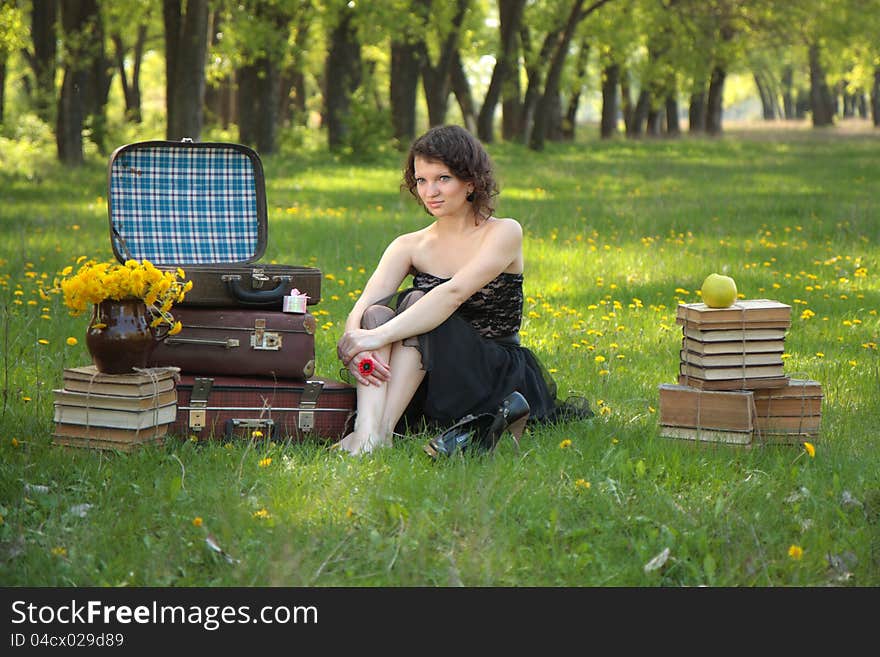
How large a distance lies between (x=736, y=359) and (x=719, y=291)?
0.28 m

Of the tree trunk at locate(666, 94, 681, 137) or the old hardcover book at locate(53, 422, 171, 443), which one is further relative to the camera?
the tree trunk at locate(666, 94, 681, 137)

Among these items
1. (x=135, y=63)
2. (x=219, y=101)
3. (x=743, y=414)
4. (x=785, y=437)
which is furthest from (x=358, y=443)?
(x=219, y=101)

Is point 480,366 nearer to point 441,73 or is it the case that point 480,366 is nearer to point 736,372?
point 736,372

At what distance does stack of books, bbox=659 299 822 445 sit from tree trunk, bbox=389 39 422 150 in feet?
71.4

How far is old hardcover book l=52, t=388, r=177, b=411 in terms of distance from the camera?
4.46 metres

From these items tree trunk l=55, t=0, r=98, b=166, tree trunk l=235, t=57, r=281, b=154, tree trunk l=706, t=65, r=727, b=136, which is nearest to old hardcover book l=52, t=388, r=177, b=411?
tree trunk l=55, t=0, r=98, b=166

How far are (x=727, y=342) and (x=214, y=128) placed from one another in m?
27.9

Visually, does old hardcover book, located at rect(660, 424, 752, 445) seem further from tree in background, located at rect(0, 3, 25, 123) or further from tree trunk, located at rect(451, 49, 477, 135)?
tree trunk, located at rect(451, 49, 477, 135)

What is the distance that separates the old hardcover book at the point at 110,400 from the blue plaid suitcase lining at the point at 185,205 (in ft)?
4.73

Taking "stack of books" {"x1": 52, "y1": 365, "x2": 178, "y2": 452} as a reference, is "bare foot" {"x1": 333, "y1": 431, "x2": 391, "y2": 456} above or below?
below

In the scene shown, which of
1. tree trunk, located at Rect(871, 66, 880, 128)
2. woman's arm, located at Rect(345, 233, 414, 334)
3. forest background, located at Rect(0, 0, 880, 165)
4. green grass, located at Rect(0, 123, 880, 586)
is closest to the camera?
green grass, located at Rect(0, 123, 880, 586)

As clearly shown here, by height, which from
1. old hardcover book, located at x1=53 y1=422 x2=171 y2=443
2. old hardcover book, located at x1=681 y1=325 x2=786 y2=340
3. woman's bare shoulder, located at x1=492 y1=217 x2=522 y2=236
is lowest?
old hardcover book, located at x1=53 y1=422 x2=171 y2=443
